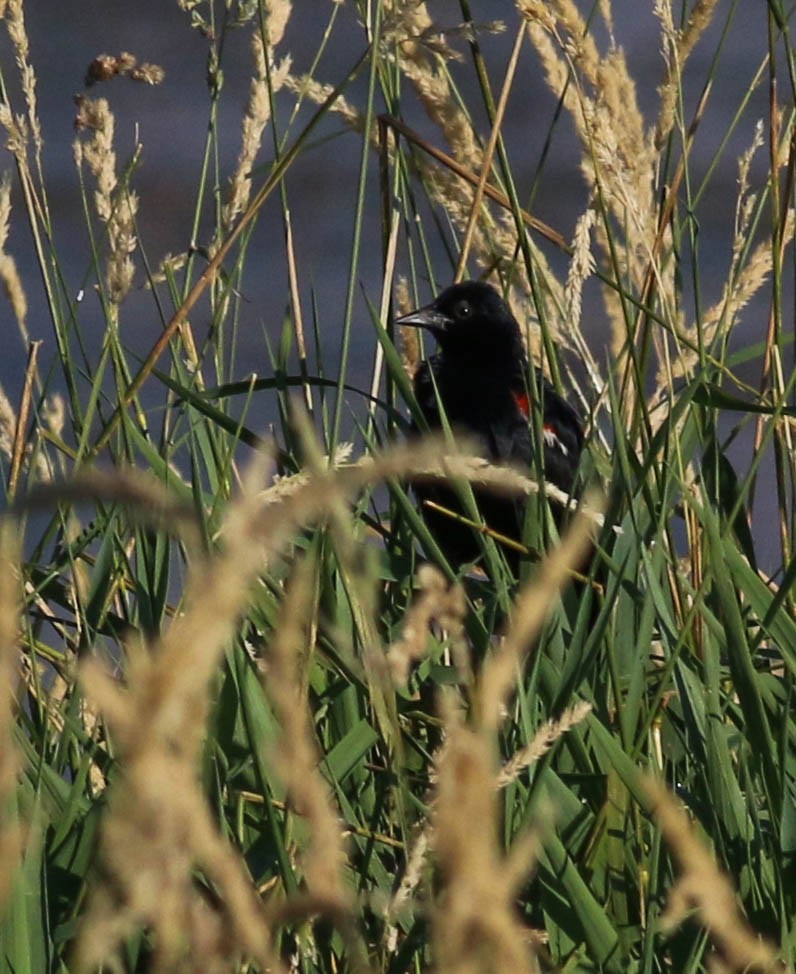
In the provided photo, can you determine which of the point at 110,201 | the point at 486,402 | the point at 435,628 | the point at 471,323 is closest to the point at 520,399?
the point at 486,402

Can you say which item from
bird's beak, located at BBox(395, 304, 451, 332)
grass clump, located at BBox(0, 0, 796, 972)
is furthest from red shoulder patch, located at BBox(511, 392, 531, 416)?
grass clump, located at BBox(0, 0, 796, 972)

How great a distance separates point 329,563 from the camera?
5.94ft

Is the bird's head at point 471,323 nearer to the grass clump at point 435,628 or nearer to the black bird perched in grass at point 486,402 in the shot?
the black bird perched in grass at point 486,402

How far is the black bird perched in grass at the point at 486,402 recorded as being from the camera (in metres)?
3.21

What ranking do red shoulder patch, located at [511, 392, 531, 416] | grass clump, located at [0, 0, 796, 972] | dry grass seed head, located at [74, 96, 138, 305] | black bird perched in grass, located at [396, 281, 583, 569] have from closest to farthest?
grass clump, located at [0, 0, 796, 972] < dry grass seed head, located at [74, 96, 138, 305] < black bird perched in grass, located at [396, 281, 583, 569] < red shoulder patch, located at [511, 392, 531, 416]

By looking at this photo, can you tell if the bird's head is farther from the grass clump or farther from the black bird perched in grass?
the grass clump

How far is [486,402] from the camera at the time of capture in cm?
347

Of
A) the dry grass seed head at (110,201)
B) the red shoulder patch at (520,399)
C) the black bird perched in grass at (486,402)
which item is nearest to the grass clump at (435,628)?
the dry grass seed head at (110,201)

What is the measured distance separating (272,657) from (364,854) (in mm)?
915

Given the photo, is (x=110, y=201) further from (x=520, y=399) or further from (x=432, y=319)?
(x=520, y=399)

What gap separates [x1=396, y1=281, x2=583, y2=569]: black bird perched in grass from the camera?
126 inches

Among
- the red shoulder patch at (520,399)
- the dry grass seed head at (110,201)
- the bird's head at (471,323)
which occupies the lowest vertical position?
the red shoulder patch at (520,399)

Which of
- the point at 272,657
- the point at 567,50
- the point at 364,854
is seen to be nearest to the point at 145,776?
the point at 272,657

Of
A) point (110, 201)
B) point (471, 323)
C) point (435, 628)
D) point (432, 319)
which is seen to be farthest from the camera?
point (471, 323)
